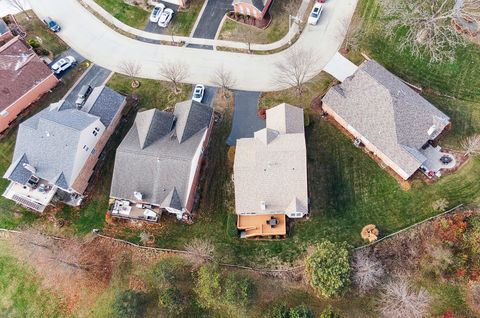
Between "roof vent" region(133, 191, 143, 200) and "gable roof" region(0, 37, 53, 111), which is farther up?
"gable roof" region(0, 37, 53, 111)

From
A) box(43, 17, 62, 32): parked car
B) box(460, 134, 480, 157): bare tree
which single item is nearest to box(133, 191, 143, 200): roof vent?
box(43, 17, 62, 32): parked car

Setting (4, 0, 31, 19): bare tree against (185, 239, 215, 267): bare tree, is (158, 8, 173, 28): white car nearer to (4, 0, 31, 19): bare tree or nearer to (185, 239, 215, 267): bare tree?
(4, 0, 31, 19): bare tree

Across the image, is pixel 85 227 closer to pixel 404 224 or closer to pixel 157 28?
pixel 157 28

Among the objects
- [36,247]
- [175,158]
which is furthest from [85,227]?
[175,158]

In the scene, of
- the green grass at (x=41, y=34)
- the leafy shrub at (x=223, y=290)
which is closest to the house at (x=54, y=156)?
the green grass at (x=41, y=34)

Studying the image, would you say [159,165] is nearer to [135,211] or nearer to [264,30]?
[135,211]

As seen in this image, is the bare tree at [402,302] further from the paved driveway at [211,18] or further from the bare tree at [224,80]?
the paved driveway at [211,18]
